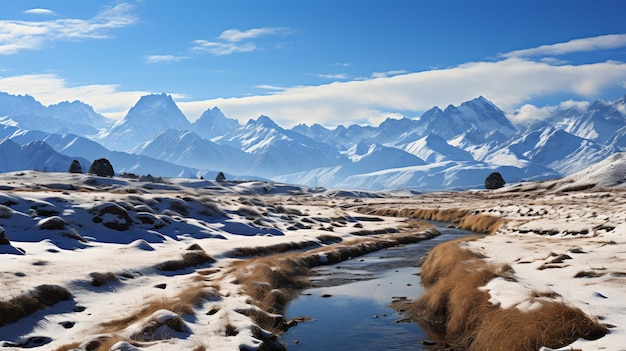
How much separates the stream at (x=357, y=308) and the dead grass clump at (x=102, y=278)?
32.4ft

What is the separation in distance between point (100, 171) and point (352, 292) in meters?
174

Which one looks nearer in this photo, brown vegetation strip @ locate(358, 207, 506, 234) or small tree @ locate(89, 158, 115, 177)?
brown vegetation strip @ locate(358, 207, 506, 234)

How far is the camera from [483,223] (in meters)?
67.3

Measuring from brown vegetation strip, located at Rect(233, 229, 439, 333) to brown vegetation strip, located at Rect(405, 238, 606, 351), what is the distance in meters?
6.92

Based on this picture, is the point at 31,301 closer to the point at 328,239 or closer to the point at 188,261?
the point at 188,261

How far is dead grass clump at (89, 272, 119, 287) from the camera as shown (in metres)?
26.0

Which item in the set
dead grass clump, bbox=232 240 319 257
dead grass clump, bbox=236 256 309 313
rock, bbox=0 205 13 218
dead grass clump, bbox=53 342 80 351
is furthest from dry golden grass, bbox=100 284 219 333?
rock, bbox=0 205 13 218

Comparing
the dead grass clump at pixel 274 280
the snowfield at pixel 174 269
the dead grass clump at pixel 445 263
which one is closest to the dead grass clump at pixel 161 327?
the snowfield at pixel 174 269

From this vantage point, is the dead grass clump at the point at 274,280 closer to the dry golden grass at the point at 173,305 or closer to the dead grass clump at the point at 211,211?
the dry golden grass at the point at 173,305

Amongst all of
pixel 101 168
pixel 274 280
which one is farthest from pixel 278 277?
pixel 101 168

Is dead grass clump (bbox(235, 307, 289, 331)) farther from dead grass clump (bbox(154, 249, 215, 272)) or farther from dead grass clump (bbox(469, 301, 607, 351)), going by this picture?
dead grass clump (bbox(154, 249, 215, 272))

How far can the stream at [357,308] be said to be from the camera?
20172 mm

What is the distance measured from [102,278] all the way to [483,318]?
19.6 m

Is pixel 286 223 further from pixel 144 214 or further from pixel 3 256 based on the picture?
pixel 3 256
